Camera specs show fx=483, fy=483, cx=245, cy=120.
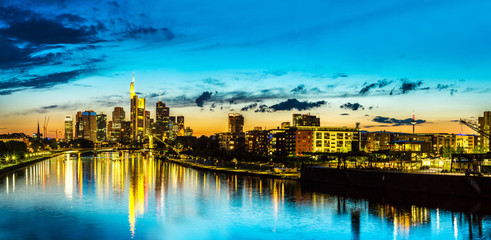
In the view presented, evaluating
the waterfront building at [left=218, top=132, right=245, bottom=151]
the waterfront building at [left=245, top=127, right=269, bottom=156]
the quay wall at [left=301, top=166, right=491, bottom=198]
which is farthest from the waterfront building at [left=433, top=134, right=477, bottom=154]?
the quay wall at [left=301, top=166, right=491, bottom=198]

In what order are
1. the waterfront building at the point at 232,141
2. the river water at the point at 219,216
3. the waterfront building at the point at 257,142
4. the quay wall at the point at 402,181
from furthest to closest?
1. the waterfront building at the point at 232,141
2. the waterfront building at the point at 257,142
3. the quay wall at the point at 402,181
4. the river water at the point at 219,216

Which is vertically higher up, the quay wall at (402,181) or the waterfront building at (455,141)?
the waterfront building at (455,141)

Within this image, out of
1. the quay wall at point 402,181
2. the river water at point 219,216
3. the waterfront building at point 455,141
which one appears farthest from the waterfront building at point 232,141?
the river water at point 219,216

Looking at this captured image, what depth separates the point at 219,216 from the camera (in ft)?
123

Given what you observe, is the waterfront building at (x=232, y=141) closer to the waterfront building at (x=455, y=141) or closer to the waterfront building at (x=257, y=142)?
the waterfront building at (x=257, y=142)

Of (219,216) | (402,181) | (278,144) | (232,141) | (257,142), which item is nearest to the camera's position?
(219,216)

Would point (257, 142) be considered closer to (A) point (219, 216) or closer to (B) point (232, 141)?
(B) point (232, 141)

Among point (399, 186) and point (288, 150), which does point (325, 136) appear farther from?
point (399, 186)

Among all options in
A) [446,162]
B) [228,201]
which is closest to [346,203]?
[228,201]

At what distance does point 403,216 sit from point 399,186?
1337cm

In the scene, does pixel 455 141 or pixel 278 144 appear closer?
pixel 278 144

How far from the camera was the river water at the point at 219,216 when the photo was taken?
102 ft

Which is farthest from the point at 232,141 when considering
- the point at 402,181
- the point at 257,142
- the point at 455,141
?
the point at 402,181

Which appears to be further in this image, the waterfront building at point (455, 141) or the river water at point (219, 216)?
the waterfront building at point (455, 141)
